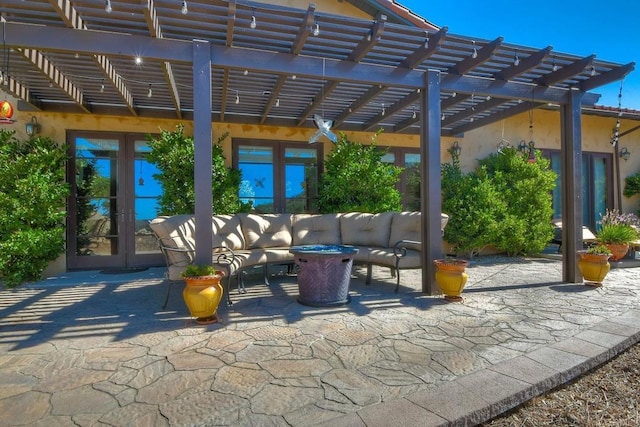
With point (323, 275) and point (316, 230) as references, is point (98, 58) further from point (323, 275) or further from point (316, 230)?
point (316, 230)

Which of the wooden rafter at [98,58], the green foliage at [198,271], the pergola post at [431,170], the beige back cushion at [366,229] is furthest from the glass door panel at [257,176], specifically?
the green foliage at [198,271]

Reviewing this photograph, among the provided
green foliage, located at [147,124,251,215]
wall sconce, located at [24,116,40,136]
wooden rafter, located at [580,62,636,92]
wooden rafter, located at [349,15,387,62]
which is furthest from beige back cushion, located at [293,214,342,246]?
wall sconce, located at [24,116,40,136]

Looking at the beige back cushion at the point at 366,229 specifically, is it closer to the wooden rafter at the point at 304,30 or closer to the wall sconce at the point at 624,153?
the wooden rafter at the point at 304,30

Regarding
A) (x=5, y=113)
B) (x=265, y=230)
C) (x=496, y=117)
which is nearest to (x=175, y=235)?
(x=265, y=230)

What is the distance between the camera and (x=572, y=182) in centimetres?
505

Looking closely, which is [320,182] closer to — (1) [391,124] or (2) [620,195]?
(1) [391,124]

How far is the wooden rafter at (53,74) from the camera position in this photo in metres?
4.04

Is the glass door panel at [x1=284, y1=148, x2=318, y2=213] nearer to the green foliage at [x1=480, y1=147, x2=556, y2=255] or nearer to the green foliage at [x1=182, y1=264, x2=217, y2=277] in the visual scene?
the green foliage at [x1=480, y1=147, x2=556, y2=255]

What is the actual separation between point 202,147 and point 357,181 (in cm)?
354

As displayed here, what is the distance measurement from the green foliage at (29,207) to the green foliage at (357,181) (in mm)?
4279

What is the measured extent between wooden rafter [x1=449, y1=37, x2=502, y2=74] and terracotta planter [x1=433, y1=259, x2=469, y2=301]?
2.27m

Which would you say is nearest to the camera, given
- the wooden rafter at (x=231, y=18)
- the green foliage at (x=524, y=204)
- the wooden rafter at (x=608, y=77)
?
the wooden rafter at (x=231, y=18)

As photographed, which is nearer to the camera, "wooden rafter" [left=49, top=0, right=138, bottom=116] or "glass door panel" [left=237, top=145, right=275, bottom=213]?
"wooden rafter" [left=49, top=0, right=138, bottom=116]

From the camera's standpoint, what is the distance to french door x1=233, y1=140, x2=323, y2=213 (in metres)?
7.11
